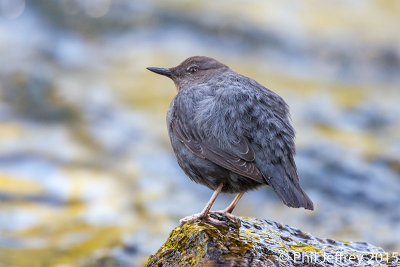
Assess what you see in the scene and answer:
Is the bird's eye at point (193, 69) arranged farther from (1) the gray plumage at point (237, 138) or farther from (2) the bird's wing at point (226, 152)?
(2) the bird's wing at point (226, 152)

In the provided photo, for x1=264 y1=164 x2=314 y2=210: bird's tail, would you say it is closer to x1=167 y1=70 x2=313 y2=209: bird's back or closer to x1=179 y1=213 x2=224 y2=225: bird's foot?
x1=167 y1=70 x2=313 y2=209: bird's back

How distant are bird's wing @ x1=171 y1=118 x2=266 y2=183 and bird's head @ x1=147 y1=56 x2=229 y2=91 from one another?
88 cm

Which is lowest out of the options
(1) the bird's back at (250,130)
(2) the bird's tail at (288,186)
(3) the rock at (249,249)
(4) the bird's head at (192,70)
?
(3) the rock at (249,249)

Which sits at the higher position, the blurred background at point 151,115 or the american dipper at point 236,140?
the blurred background at point 151,115

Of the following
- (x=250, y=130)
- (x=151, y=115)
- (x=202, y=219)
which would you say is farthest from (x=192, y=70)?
(x=151, y=115)

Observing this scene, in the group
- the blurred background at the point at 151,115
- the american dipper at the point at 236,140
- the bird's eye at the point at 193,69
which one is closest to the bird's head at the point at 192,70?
the bird's eye at the point at 193,69

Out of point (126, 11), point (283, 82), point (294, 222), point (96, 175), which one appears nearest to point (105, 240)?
point (96, 175)

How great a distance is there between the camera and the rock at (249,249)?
10.9 feet

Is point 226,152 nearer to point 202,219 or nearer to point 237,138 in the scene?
point 237,138

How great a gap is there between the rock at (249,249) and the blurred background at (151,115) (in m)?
2.30

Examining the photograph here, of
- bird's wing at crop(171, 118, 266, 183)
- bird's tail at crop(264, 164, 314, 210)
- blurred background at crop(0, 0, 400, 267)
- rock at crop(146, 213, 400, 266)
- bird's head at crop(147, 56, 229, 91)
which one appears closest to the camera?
A: rock at crop(146, 213, 400, 266)

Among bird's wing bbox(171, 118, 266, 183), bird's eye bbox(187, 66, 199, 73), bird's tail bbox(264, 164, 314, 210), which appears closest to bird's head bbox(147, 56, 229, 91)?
bird's eye bbox(187, 66, 199, 73)

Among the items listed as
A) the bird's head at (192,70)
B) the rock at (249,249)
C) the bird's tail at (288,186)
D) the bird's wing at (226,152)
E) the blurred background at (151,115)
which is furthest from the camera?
the blurred background at (151,115)

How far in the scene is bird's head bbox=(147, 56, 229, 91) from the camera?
5.06m
